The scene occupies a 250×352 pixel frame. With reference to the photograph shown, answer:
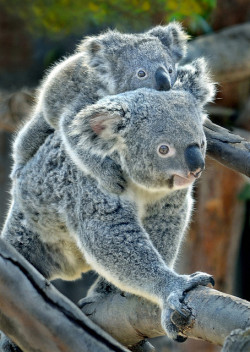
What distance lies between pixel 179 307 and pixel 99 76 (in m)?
1.67

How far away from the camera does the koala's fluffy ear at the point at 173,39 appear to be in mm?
4379

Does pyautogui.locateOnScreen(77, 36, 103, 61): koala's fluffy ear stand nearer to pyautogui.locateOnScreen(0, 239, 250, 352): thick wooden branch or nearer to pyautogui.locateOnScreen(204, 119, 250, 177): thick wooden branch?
pyautogui.locateOnScreen(204, 119, 250, 177): thick wooden branch

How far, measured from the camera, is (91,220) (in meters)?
3.47

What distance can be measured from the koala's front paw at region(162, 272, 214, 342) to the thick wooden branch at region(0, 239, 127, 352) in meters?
0.24

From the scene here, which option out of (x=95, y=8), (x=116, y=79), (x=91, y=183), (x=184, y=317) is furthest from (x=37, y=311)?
(x=95, y=8)

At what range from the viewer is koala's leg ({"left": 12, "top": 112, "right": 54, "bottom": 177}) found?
4172 mm

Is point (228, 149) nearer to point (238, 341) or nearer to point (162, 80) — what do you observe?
point (162, 80)

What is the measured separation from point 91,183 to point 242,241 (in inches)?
346

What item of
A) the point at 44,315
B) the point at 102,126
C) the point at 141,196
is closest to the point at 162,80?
the point at 102,126

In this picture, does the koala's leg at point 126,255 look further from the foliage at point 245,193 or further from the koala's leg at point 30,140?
the foliage at point 245,193

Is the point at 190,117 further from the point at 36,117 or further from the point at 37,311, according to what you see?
the point at 36,117

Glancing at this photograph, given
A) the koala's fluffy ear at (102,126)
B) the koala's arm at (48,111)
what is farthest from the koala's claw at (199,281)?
the koala's arm at (48,111)

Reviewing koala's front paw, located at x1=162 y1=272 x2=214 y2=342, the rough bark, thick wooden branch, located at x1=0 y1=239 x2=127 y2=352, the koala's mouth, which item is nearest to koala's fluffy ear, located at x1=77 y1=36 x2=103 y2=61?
the koala's mouth

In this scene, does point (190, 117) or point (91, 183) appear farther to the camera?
A: point (91, 183)
